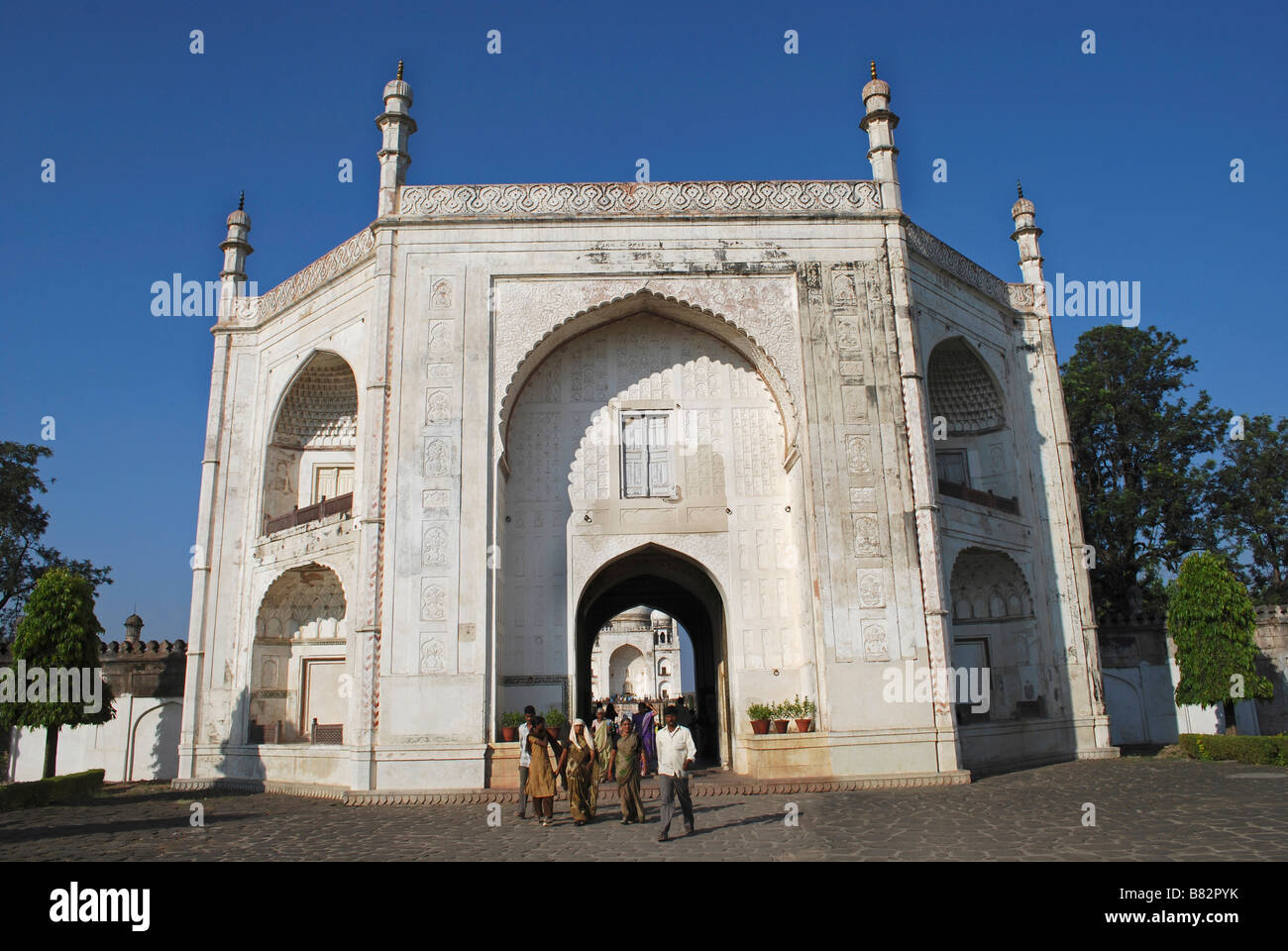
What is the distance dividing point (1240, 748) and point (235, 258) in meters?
21.0

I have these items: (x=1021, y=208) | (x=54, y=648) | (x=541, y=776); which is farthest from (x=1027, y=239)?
(x=54, y=648)

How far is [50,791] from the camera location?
49.5 feet

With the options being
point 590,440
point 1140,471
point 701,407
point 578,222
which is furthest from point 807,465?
point 1140,471

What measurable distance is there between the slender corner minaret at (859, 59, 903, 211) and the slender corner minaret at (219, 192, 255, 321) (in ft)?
40.5

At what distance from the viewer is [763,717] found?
45.1 ft

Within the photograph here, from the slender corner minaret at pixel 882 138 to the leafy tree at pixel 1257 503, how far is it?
15295 millimetres

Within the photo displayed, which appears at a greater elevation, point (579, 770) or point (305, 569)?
point (305, 569)

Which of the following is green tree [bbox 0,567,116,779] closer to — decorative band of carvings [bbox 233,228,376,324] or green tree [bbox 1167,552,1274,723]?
decorative band of carvings [bbox 233,228,376,324]

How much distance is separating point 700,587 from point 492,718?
18.0ft

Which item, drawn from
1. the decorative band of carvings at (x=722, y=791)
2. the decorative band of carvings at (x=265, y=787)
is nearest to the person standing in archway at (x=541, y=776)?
the decorative band of carvings at (x=722, y=791)

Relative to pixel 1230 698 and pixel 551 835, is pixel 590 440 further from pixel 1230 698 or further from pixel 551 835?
pixel 1230 698

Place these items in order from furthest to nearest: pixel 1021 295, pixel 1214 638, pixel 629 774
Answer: pixel 1021 295 → pixel 1214 638 → pixel 629 774

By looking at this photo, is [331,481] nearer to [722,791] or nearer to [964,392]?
[722,791]

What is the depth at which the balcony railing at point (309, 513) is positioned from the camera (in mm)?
15953
